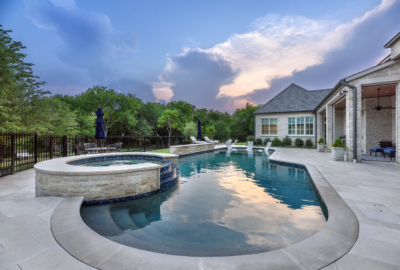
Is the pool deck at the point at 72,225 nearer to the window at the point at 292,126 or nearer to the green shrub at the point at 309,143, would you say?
the green shrub at the point at 309,143

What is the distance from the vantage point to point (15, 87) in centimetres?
1159

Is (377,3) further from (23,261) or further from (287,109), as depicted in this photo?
(23,261)

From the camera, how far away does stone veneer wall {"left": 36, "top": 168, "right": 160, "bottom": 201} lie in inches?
146

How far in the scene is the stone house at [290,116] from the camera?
18.3 metres

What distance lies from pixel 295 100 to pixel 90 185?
21.3 metres

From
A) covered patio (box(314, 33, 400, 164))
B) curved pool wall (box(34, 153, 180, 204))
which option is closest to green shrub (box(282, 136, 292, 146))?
covered patio (box(314, 33, 400, 164))

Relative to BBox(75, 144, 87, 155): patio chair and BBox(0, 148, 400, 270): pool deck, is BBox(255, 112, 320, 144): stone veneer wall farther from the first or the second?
BBox(75, 144, 87, 155): patio chair

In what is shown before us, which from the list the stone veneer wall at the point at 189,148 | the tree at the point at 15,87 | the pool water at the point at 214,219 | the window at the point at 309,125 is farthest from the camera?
the window at the point at 309,125

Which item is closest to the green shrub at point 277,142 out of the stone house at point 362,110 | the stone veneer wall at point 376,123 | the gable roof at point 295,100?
the stone house at point 362,110

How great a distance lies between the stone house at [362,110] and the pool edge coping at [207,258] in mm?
7762

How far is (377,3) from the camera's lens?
12.9 metres

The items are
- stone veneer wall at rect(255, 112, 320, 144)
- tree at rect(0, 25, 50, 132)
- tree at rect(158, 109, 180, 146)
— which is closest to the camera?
tree at rect(0, 25, 50, 132)

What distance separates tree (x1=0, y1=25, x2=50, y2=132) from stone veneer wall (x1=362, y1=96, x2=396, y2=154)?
2096cm

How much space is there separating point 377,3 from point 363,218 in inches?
706
